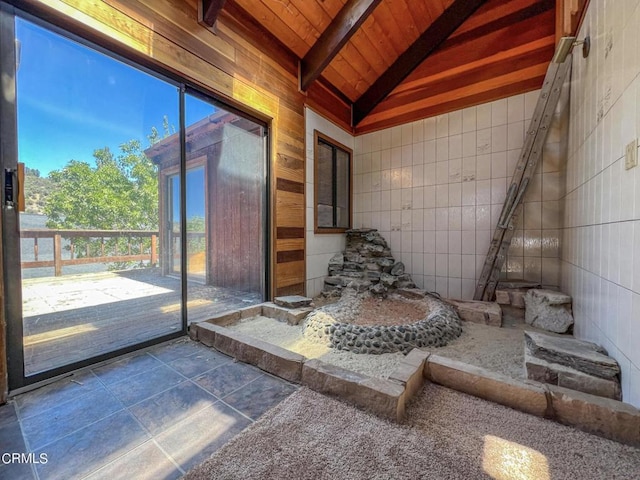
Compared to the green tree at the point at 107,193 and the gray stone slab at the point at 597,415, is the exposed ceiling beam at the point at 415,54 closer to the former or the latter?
the green tree at the point at 107,193

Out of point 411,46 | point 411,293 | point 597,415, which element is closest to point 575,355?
point 597,415

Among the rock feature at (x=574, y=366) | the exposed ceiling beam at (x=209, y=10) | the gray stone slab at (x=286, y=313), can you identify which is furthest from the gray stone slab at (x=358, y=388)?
the exposed ceiling beam at (x=209, y=10)

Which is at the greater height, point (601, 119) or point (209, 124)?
point (209, 124)

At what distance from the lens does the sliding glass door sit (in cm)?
143

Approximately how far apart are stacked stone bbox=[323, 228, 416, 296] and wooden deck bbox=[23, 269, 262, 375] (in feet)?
4.87

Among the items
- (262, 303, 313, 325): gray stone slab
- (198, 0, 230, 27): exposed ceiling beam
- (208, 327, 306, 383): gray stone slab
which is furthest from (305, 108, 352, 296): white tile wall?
(208, 327, 306, 383): gray stone slab

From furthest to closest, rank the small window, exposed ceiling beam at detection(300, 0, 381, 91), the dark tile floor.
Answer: the small window < exposed ceiling beam at detection(300, 0, 381, 91) < the dark tile floor

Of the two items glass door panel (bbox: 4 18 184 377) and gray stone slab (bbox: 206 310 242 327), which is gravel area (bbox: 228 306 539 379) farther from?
glass door panel (bbox: 4 18 184 377)

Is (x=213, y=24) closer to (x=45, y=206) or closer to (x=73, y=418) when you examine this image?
(x=45, y=206)

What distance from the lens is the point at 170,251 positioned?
217cm

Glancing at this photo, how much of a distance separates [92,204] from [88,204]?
0.02m

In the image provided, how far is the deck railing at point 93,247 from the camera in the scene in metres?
1.52

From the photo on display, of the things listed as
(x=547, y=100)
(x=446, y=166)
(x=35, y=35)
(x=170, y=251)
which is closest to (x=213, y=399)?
(x=170, y=251)

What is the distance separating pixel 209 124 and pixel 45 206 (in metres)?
1.62
